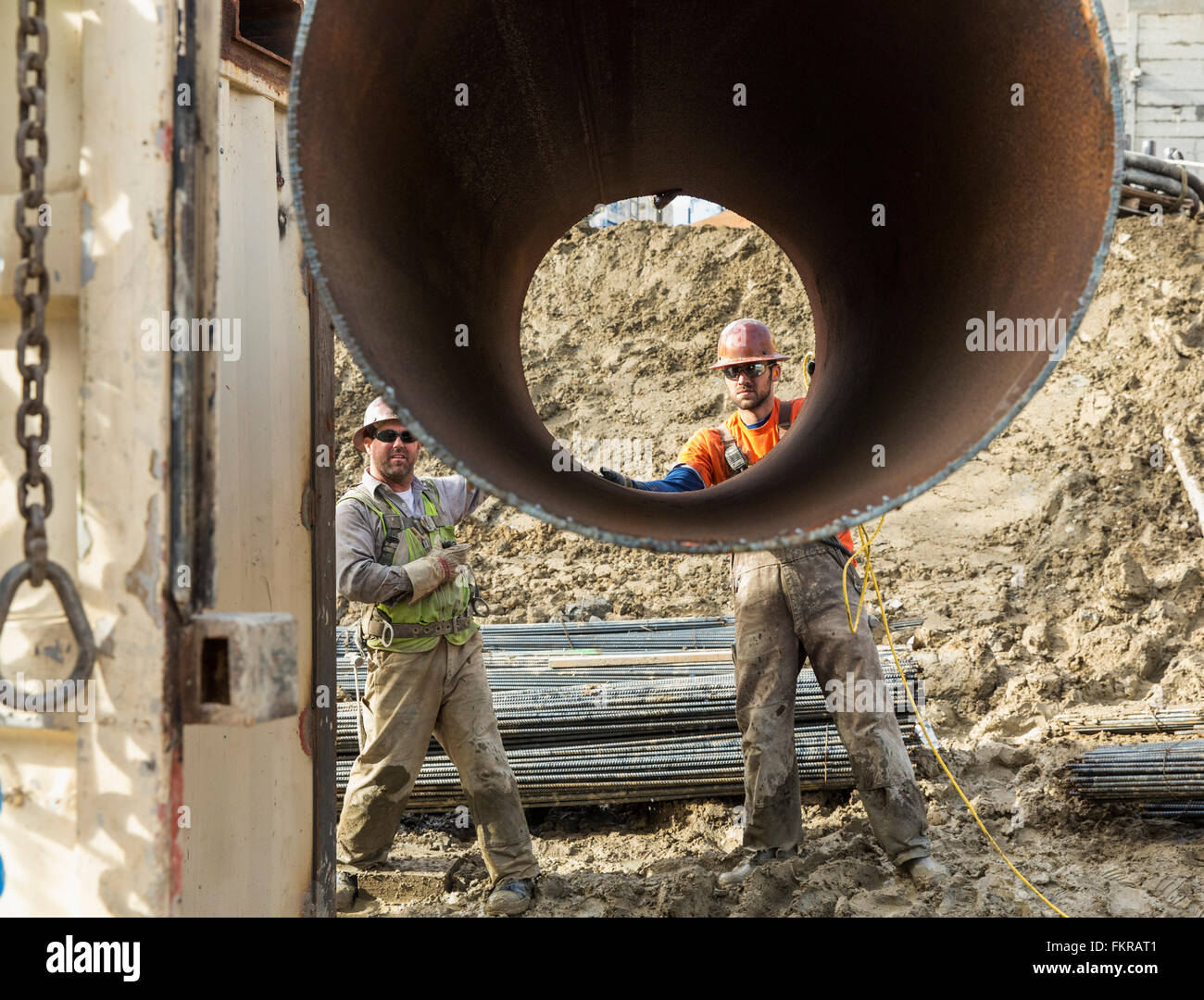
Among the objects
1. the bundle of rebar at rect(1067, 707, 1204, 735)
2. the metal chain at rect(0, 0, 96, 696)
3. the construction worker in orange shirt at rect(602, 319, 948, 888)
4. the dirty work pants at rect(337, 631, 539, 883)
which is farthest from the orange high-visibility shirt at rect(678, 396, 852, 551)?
the metal chain at rect(0, 0, 96, 696)

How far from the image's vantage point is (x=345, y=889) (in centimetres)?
425

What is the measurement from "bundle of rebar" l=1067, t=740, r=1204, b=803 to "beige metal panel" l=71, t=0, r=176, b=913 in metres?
4.18

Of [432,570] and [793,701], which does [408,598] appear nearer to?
[432,570]

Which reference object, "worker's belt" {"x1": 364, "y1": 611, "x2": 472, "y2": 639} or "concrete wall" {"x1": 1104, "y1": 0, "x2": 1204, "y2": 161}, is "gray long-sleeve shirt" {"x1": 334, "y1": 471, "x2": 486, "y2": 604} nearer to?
"worker's belt" {"x1": 364, "y1": 611, "x2": 472, "y2": 639}

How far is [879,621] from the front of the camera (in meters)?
7.41

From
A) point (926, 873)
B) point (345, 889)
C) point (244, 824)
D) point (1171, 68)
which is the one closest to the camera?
point (244, 824)

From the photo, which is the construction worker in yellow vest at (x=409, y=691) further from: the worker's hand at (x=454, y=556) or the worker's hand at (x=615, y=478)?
the worker's hand at (x=615, y=478)

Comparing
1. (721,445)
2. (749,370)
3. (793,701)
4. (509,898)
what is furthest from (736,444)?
(509,898)

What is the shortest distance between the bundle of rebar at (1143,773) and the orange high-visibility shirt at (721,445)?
1.60 meters

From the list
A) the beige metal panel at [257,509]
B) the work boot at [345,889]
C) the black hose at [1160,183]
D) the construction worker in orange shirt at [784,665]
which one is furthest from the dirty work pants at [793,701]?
the black hose at [1160,183]

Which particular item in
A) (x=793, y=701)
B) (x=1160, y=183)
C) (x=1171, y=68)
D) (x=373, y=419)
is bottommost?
(x=793, y=701)

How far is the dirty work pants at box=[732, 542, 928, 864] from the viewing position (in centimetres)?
406

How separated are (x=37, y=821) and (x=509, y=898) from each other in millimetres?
2686

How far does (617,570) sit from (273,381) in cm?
677
